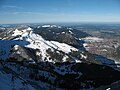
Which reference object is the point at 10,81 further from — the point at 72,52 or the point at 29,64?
the point at 72,52

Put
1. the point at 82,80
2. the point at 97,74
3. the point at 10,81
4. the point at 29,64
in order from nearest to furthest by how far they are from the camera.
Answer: the point at 10,81, the point at 82,80, the point at 97,74, the point at 29,64

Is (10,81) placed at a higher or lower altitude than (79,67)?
higher

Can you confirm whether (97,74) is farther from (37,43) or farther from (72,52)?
(37,43)

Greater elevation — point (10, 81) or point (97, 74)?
point (10, 81)

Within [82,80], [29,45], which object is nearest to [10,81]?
[82,80]

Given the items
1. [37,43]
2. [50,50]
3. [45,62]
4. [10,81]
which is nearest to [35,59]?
[45,62]

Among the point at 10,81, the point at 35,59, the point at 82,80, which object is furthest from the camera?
the point at 35,59

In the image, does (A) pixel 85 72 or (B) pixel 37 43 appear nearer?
(A) pixel 85 72

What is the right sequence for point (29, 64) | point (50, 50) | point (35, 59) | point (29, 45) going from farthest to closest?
point (29, 45)
point (50, 50)
point (35, 59)
point (29, 64)

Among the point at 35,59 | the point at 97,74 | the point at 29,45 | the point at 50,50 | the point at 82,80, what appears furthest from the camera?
the point at 29,45
